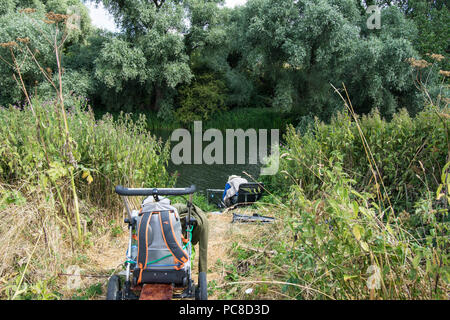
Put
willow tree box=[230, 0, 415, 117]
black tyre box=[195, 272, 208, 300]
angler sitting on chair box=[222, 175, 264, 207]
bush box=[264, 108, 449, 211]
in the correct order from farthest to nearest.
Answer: willow tree box=[230, 0, 415, 117], angler sitting on chair box=[222, 175, 264, 207], bush box=[264, 108, 449, 211], black tyre box=[195, 272, 208, 300]

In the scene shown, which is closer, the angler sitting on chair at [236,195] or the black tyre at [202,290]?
the black tyre at [202,290]

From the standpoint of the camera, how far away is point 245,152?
17.3 m

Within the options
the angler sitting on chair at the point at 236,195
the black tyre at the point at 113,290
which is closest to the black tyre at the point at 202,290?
the black tyre at the point at 113,290

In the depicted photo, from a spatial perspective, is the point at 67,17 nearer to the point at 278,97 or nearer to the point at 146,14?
the point at 278,97

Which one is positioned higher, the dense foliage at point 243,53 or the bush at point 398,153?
the dense foliage at point 243,53

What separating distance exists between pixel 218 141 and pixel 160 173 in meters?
15.0

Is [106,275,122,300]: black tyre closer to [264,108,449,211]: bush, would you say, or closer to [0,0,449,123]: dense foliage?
[264,108,449,211]: bush

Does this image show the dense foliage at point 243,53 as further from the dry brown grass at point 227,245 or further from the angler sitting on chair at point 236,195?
the dry brown grass at point 227,245

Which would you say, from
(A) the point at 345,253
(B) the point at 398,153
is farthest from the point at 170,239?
(B) the point at 398,153

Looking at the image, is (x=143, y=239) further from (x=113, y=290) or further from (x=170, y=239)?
(x=113, y=290)

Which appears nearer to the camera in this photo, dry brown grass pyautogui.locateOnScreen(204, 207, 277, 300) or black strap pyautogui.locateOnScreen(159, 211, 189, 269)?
black strap pyautogui.locateOnScreen(159, 211, 189, 269)

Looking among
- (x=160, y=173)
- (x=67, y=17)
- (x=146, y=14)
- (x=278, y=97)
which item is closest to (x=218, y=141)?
(x=278, y=97)

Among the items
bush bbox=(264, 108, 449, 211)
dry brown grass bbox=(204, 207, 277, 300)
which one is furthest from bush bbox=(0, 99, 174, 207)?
bush bbox=(264, 108, 449, 211)

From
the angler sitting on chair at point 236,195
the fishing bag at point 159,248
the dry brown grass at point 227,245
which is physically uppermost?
the fishing bag at point 159,248
